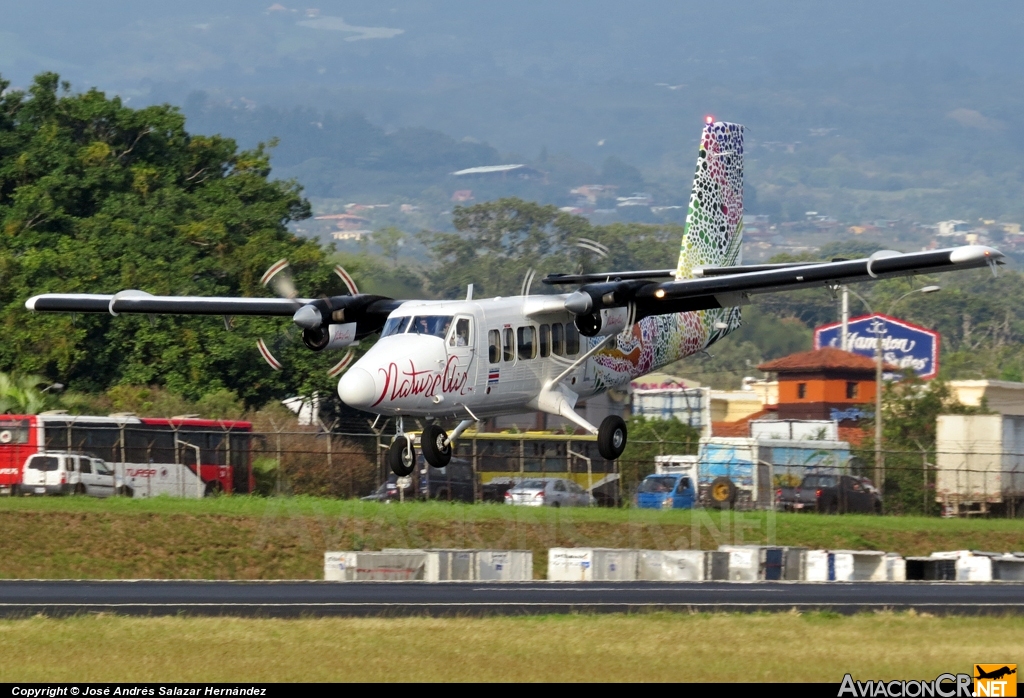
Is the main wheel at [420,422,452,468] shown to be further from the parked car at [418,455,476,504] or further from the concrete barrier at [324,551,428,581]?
the parked car at [418,455,476,504]

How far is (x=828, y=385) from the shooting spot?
293ft

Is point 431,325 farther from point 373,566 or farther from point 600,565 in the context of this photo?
point 600,565

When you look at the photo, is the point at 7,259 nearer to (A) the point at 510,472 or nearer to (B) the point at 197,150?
(B) the point at 197,150

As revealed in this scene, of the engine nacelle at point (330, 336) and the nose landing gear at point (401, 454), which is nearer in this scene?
the nose landing gear at point (401, 454)

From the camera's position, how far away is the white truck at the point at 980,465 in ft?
184

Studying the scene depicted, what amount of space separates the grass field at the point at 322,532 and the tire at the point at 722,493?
Result: 11.7ft

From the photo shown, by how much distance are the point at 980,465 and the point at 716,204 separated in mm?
27572

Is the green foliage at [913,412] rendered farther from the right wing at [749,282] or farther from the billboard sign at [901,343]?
the right wing at [749,282]

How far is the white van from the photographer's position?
162 ft

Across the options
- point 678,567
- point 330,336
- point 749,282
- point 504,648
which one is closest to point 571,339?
point 749,282

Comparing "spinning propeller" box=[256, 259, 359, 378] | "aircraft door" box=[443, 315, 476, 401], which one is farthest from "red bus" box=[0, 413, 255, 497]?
"aircraft door" box=[443, 315, 476, 401]

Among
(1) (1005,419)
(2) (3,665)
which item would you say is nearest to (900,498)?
(1) (1005,419)

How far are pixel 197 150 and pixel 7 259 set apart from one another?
15520 millimetres

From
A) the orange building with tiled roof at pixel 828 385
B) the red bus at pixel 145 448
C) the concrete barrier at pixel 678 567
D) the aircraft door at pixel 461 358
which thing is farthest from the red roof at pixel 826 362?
the aircraft door at pixel 461 358
